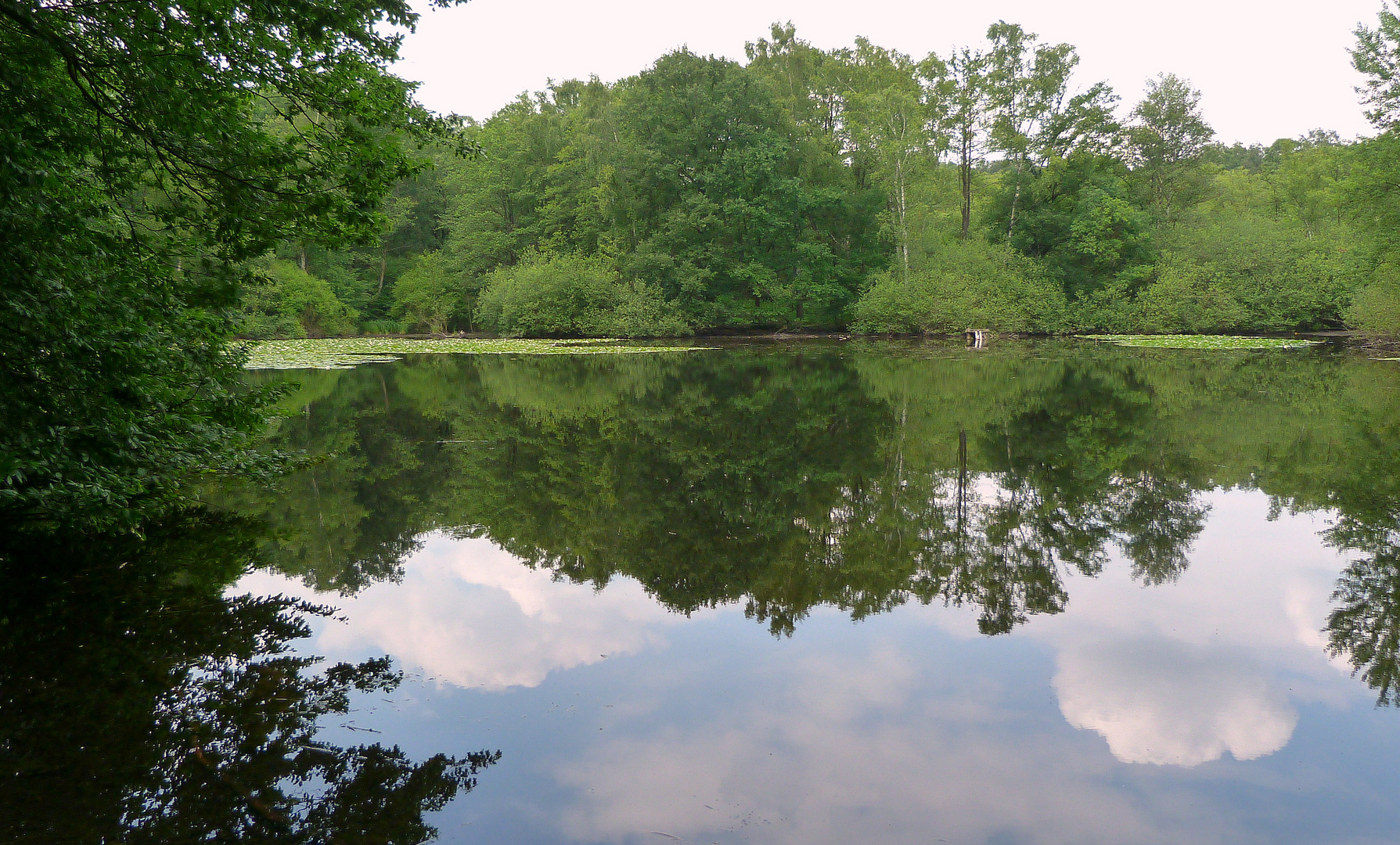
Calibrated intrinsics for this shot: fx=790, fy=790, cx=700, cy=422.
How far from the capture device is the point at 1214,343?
29953 mm

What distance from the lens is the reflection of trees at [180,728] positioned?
9.45 ft

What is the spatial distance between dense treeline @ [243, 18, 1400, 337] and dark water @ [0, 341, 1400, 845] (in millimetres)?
30327

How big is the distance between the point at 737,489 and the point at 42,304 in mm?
5609

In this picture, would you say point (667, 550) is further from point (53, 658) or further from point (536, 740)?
point (53, 658)

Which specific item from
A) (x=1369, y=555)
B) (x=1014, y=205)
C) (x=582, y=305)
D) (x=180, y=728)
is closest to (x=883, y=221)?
(x=1014, y=205)

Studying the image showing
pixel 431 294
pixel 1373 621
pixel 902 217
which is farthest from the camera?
pixel 431 294

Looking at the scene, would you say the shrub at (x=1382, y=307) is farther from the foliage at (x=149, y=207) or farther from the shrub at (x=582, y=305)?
the foliage at (x=149, y=207)

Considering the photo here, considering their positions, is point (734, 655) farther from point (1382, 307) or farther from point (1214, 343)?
point (1214, 343)

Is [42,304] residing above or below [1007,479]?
above

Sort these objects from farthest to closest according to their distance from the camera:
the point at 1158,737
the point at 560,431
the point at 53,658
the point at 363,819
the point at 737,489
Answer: the point at 560,431 → the point at 737,489 → the point at 53,658 → the point at 1158,737 → the point at 363,819

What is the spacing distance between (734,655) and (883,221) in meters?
38.4

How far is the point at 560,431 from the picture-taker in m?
11.7

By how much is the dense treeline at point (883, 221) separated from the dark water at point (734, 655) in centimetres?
3033

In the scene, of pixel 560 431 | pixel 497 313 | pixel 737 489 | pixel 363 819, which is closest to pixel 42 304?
pixel 363 819
